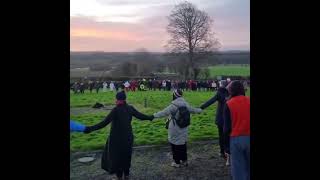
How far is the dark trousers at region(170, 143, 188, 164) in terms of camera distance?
5492 mm

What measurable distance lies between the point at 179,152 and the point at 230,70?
122 centimetres

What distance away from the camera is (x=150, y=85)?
5.62 m

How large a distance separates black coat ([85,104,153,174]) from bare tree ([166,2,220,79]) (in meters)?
0.98

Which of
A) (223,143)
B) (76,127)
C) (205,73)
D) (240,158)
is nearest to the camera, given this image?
(76,127)

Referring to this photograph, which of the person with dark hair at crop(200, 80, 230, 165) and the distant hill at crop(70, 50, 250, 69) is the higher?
the distant hill at crop(70, 50, 250, 69)

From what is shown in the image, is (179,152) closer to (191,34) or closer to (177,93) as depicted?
(177,93)

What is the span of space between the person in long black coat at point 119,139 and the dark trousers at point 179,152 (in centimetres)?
55

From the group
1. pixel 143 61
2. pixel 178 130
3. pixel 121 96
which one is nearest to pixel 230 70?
pixel 178 130

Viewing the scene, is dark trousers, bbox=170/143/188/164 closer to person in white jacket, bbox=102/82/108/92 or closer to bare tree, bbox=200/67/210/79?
bare tree, bbox=200/67/210/79

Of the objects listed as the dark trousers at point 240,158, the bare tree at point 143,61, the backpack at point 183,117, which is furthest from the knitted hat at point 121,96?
the dark trousers at point 240,158

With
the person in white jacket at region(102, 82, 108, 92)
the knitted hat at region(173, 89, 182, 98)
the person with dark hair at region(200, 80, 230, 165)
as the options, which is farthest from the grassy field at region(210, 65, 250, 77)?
the person in white jacket at region(102, 82, 108, 92)
